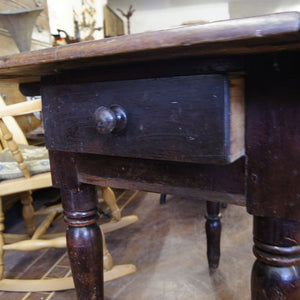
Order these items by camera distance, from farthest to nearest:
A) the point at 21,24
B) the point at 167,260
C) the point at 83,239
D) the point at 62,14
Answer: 1. the point at 62,14
2. the point at 21,24
3. the point at 167,260
4. the point at 83,239

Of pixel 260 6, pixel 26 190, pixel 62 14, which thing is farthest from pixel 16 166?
pixel 260 6

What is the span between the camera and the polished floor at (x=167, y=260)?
41.8 inches

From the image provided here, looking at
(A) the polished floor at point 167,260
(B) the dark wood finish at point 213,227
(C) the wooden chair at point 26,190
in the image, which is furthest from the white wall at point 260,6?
(C) the wooden chair at point 26,190

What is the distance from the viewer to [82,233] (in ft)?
1.93

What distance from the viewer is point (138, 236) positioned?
4.96 ft

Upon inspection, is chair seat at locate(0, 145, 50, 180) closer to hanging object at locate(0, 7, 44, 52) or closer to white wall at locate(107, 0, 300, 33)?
hanging object at locate(0, 7, 44, 52)

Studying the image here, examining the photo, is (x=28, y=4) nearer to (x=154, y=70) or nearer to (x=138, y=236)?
(x=138, y=236)

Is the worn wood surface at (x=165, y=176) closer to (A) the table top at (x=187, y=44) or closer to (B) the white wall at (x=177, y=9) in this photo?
(A) the table top at (x=187, y=44)

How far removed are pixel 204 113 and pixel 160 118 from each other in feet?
0.20

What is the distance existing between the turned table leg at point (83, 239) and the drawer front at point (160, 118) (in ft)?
0.48

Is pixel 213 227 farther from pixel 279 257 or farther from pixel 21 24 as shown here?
pixel 21 24

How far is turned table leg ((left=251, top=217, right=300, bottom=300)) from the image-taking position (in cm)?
40

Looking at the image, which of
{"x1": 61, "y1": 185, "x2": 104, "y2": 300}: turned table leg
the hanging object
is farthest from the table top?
the hanging object

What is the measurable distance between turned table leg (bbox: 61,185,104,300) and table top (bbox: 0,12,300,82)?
27cm
